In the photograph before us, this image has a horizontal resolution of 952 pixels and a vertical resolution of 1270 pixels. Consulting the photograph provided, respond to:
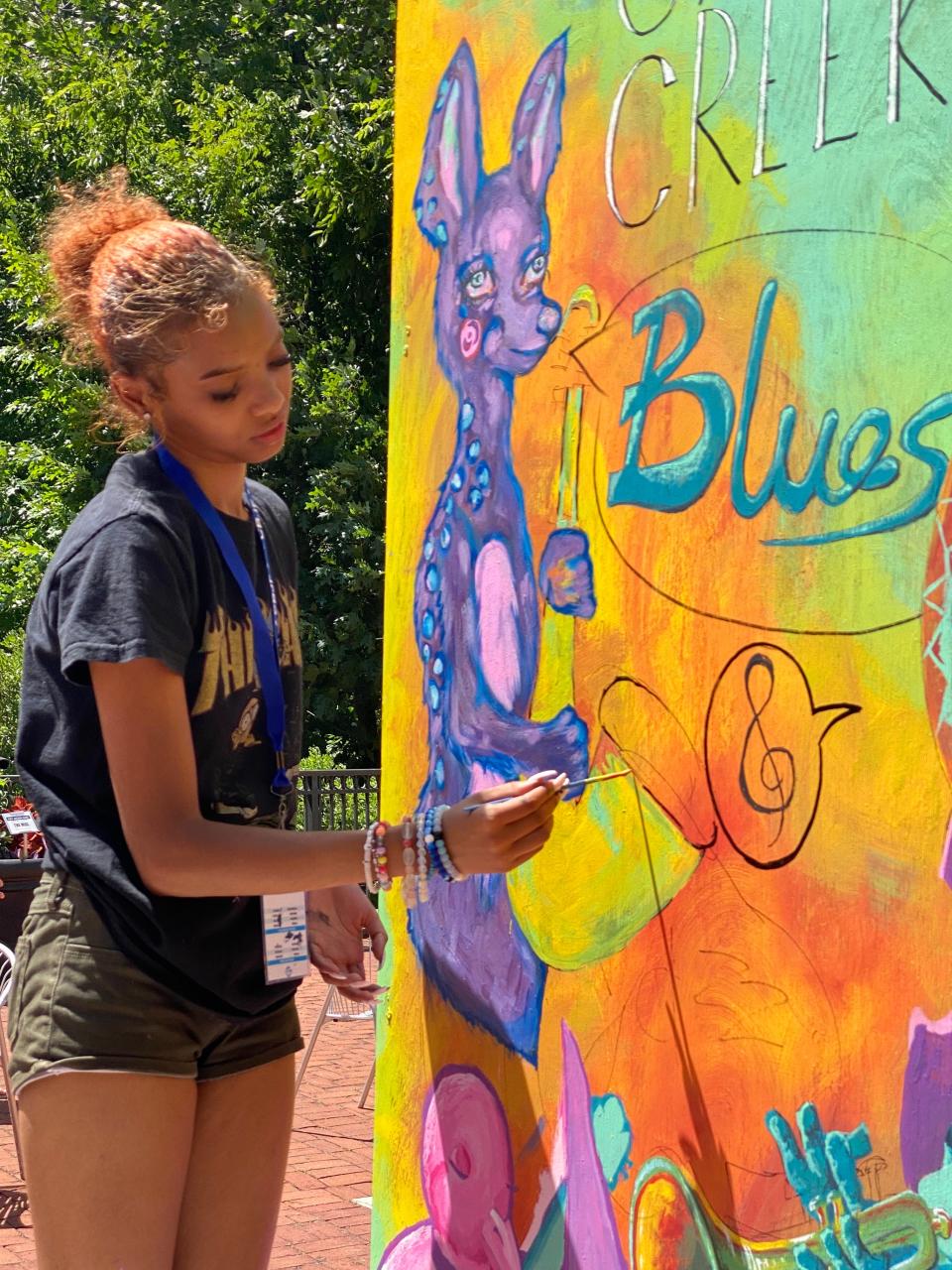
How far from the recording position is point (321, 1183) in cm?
543

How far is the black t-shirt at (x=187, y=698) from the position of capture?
77.5 inches

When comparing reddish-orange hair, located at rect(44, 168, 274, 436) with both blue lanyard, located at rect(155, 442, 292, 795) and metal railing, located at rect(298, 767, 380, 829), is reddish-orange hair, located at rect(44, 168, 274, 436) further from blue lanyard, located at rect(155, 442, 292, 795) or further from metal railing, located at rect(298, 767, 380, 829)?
metal railing, located at rect(298, 767, 380, 829)

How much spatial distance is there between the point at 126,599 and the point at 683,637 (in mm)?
813

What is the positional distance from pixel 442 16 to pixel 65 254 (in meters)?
1.18

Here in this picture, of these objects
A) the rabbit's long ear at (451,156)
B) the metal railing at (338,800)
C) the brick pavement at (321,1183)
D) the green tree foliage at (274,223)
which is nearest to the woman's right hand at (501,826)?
the rabbit's long ear at (451,156)

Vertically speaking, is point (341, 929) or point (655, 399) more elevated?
point (655, 399)

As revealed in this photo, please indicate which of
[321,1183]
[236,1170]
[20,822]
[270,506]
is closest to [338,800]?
[20,822]

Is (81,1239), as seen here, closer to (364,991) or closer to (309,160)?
(364,991)

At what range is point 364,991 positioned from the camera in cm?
236

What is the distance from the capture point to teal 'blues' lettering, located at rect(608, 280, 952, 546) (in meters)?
1.90

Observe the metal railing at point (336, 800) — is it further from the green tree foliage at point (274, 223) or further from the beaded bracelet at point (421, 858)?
the beaded bracelet at point (421, 858)

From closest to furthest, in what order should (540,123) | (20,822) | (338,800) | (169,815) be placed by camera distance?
1. (169,815)
2. (540,123)
3. (20,822)
4. (338,800)

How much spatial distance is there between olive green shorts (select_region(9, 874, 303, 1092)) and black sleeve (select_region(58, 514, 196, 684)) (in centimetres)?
34

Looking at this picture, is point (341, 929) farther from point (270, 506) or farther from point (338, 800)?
point (338, 800)
